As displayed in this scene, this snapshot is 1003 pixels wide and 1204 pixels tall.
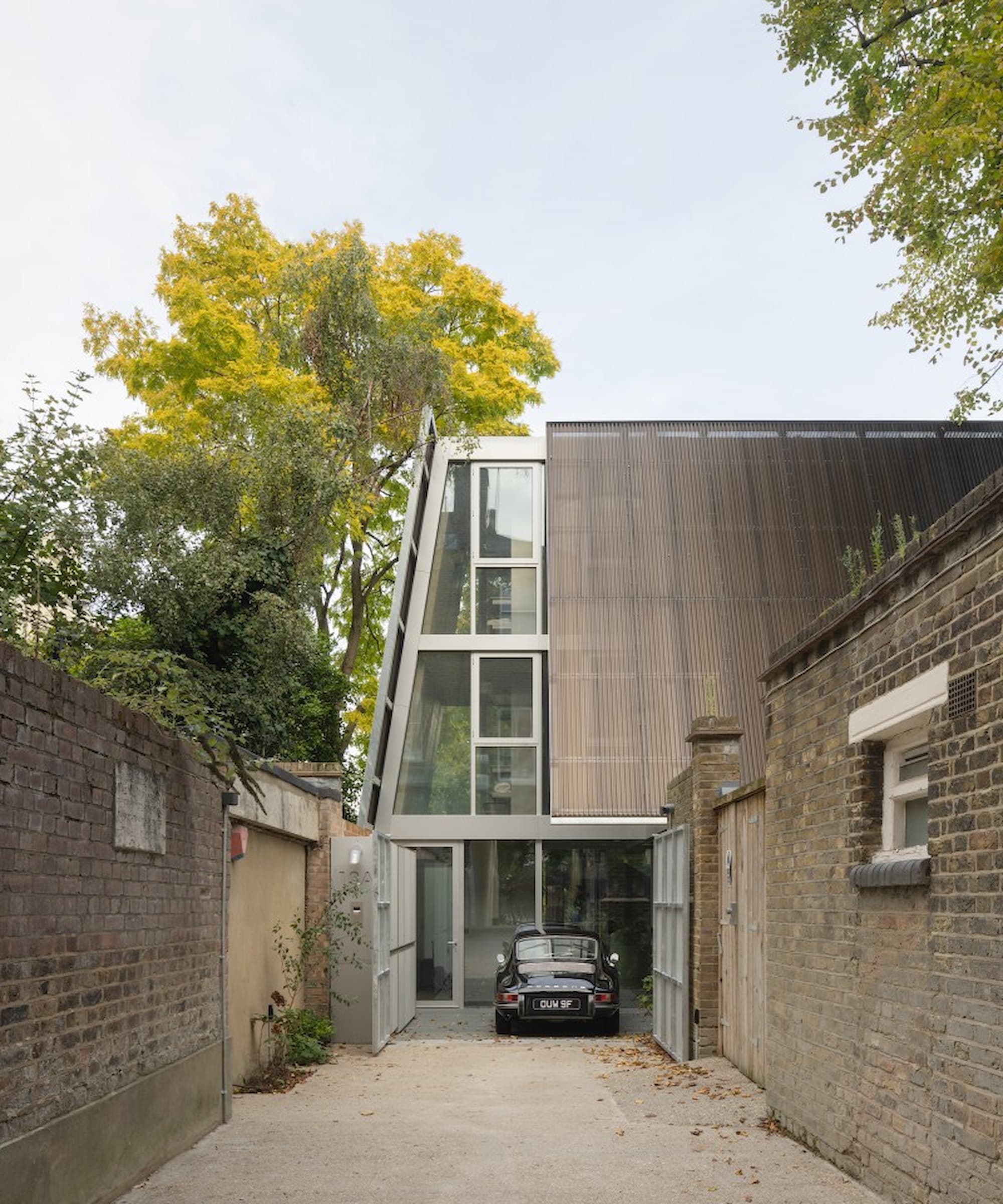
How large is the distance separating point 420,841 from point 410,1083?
26.9ft

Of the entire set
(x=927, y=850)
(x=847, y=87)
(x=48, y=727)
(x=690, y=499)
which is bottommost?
(x=927, y=850)

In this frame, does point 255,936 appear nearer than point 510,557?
Yes

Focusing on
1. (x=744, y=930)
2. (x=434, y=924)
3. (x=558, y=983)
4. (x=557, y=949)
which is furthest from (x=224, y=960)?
(x=434, y=924)

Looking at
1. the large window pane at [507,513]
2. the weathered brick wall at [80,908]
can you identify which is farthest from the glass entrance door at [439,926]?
the weathered brick wall at [80,908]

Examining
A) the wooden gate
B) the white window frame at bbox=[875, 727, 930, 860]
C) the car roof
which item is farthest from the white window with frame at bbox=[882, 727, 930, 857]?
the car roof

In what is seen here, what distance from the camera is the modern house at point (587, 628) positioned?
19.7m

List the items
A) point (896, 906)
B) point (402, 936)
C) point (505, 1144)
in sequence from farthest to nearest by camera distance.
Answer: point (402, 936), point (505, 1144), point (896, 906)

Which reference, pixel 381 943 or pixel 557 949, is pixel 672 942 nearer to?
pixel 557 949

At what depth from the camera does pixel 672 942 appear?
48.3 ft

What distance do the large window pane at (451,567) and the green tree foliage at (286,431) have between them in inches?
67.0

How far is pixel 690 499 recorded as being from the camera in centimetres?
2197

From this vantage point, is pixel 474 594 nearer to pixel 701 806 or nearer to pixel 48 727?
pixel 701 806

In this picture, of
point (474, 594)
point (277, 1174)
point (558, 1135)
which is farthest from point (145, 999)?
point (474, 594)

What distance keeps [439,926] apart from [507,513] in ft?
21.4
